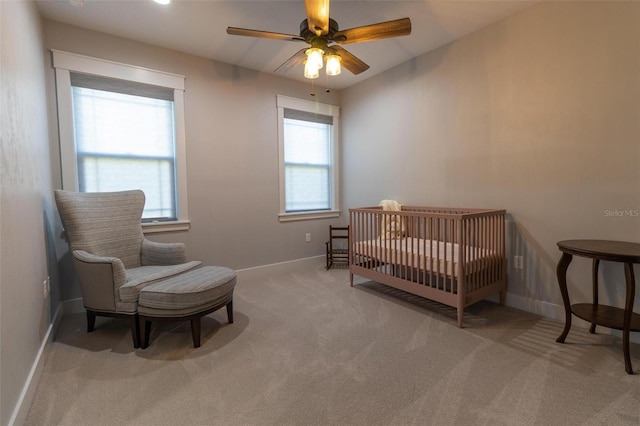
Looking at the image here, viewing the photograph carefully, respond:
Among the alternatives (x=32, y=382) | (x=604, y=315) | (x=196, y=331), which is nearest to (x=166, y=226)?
(x=196, y=331)

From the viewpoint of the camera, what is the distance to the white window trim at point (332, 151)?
3.84 metres

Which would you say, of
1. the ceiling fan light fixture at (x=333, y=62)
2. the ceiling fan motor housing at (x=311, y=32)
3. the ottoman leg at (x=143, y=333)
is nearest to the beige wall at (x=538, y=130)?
the ceiling fan light fixture at (x=333, y=62)

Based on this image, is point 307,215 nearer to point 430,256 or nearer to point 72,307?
point 430,256

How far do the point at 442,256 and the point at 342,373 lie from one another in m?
1.32

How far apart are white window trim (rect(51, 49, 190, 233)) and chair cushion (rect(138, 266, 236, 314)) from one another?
1079 millimetres

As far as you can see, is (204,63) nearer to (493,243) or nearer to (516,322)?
(493,243)

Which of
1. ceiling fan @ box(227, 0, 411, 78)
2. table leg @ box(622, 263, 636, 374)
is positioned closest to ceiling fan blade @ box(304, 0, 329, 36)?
ceiling fan @ box(227, 0, 411, 78)

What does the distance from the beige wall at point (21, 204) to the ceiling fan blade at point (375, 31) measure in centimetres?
182

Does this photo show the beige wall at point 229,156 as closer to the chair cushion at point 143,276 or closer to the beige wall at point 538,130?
the chair cushion at point 143,276

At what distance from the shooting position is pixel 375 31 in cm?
191

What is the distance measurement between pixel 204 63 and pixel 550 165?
3474 millimetres

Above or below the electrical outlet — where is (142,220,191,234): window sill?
above

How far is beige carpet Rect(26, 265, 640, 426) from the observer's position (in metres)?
1.44

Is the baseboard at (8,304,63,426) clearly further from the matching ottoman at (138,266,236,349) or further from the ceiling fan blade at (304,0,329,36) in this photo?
the ceiling fan blade at (304,0,329,36)
